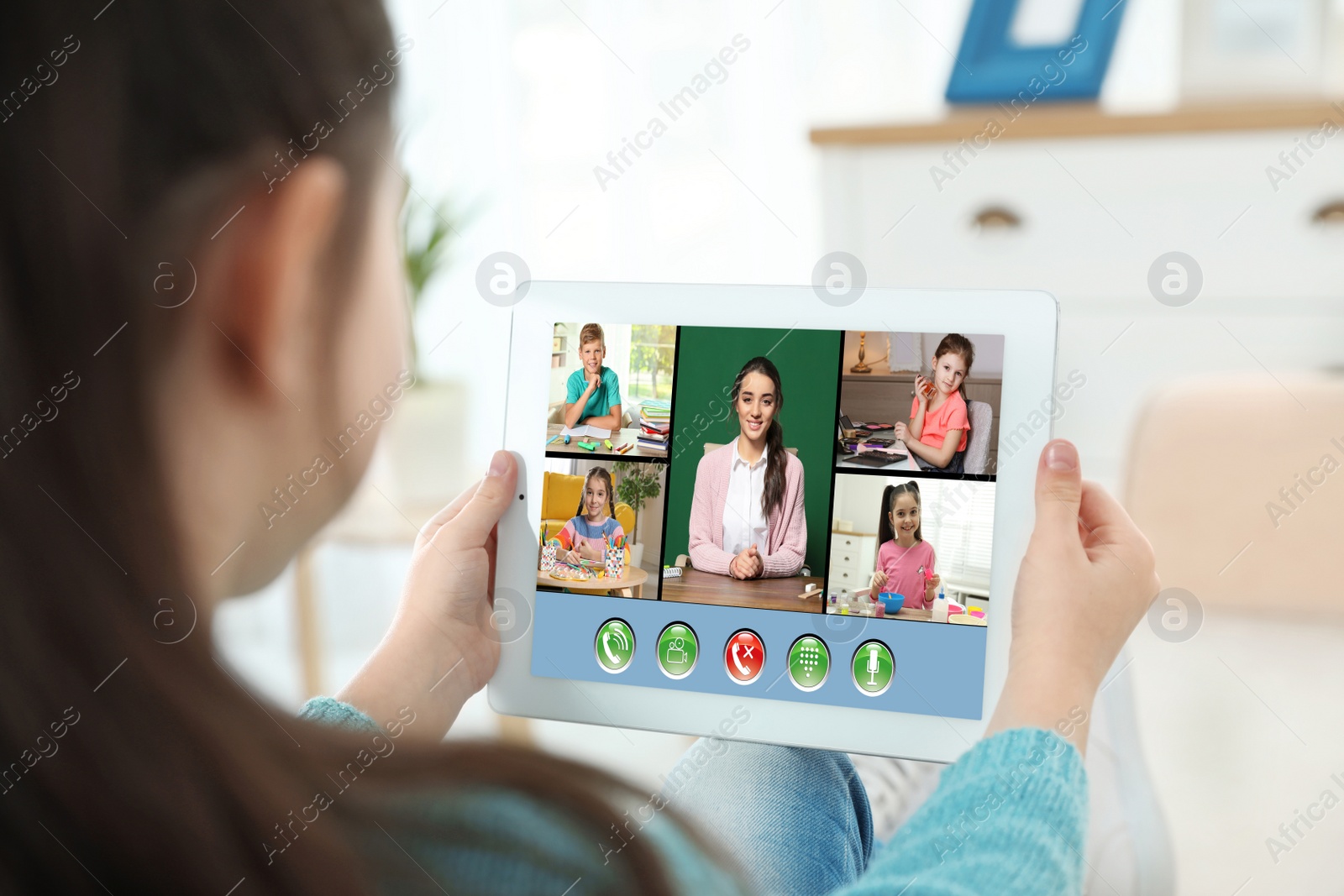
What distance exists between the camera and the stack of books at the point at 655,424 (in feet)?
2.01

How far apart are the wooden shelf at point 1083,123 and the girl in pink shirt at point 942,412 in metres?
0.79

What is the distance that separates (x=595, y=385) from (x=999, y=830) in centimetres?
38

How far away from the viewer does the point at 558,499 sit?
2.09ft

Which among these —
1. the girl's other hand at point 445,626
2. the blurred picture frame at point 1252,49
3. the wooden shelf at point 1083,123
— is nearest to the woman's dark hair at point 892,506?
the girl's other hand at point 445,626

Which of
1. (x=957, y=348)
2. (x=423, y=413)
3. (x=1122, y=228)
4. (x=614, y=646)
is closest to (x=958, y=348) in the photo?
(x=957, y=348)

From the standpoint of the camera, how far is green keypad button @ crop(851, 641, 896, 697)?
576 millimetres

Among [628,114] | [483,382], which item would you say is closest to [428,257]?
[483,382]

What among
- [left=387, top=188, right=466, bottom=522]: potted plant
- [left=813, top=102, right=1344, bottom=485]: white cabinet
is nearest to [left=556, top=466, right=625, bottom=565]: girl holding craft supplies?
[left=813, top=102, right=1344, bottom=485]: white cabinet

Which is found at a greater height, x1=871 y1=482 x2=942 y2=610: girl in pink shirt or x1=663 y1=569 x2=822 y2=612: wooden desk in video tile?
x1=871 y1=482 x2=942 y2=610: girl in pink shirt

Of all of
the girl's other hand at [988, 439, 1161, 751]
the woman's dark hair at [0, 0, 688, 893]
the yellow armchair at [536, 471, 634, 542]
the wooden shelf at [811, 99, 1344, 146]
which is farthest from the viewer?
the wooden shelf at [811, 99, 1344, 146]

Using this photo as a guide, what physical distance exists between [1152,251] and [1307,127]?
23 centimetres

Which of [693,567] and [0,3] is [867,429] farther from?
[0,3]

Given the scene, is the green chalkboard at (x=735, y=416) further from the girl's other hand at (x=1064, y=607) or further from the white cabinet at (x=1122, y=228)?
the white cabinet at (x=1122, y=228)

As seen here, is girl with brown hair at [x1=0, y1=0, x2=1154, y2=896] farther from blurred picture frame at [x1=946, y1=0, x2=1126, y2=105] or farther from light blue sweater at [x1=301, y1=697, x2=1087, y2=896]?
blurred picture frame at [x1=946, y1=0, x2=1126, y2=105]
